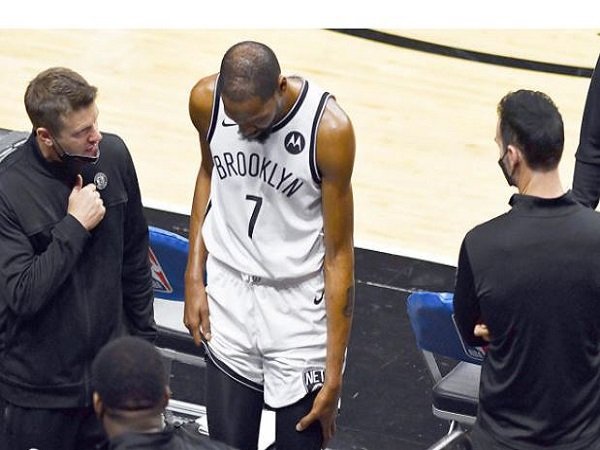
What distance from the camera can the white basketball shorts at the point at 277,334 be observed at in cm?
399

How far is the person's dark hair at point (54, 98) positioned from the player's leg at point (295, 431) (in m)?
1.08

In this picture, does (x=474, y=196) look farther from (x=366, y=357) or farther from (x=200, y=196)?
(x=200, y=196)

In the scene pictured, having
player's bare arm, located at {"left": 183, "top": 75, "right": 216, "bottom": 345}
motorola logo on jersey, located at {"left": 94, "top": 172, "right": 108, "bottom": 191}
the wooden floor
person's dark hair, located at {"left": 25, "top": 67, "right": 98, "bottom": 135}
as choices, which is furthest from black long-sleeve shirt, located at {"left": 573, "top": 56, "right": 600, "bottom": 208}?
the wooden floor

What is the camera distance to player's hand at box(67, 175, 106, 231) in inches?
151

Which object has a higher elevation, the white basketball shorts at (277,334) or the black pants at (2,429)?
the white basketball shorts at (277,334)

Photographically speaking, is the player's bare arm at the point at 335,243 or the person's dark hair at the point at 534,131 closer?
the person's dark hair at the point at 534,131

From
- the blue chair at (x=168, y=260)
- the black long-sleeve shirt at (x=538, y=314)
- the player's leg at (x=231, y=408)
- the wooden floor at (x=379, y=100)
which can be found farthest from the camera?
the wooden floor at (x=379, y=100)

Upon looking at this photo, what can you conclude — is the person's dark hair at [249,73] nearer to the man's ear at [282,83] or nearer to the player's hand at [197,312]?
the man's ear at [282,83]

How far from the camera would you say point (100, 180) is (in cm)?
398

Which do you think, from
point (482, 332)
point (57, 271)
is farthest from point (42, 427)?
point (482, 332)

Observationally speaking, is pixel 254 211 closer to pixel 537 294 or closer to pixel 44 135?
pixel 44 135

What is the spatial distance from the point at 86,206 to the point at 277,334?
68 cm

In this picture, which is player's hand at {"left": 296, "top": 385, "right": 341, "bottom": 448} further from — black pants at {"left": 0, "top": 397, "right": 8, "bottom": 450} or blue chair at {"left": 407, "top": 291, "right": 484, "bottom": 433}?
black pants at {"left": 0, "top": 397, "right": 8, "bottom": 450}

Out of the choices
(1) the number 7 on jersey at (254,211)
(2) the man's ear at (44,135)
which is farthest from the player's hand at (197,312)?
(2) the man's ear at (44,135)
